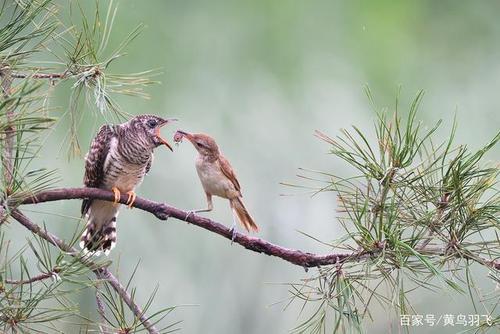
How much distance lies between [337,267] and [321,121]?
10.8 feet

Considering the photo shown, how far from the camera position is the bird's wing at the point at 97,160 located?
272 cm

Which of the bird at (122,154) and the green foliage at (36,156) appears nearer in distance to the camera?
the green foliage at (36,156)

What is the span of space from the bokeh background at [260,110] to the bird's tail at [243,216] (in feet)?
5.00

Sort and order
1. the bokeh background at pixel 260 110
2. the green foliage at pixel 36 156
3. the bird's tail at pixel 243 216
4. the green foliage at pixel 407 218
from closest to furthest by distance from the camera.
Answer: the green foliage at pixel 36 156 → the green foliage at pixel 407 218 → the bird's tail at pixel 243 216 → the bokeh background at pixel 260 110

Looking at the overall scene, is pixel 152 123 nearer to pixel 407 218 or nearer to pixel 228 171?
pixel 228 171

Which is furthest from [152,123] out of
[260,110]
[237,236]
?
[260,110]

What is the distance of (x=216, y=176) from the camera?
8.75 feet

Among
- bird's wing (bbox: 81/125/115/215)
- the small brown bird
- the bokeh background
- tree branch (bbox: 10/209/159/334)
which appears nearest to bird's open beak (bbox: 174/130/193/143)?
the small brown bird

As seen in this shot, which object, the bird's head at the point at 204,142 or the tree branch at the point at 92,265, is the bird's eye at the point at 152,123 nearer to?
the bird's head at the point at 204,142

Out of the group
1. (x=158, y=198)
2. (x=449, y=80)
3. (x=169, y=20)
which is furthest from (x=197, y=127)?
(x=449, y=80)

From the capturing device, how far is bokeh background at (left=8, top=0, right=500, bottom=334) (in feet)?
14.8

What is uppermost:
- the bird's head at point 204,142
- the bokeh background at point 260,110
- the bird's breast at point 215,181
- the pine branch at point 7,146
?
the bokeh background at point 260,110

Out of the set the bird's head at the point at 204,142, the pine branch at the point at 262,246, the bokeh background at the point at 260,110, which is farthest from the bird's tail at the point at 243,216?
the bokeh background at the point at 260,110

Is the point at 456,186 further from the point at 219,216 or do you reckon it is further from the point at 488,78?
the point at 488,78
